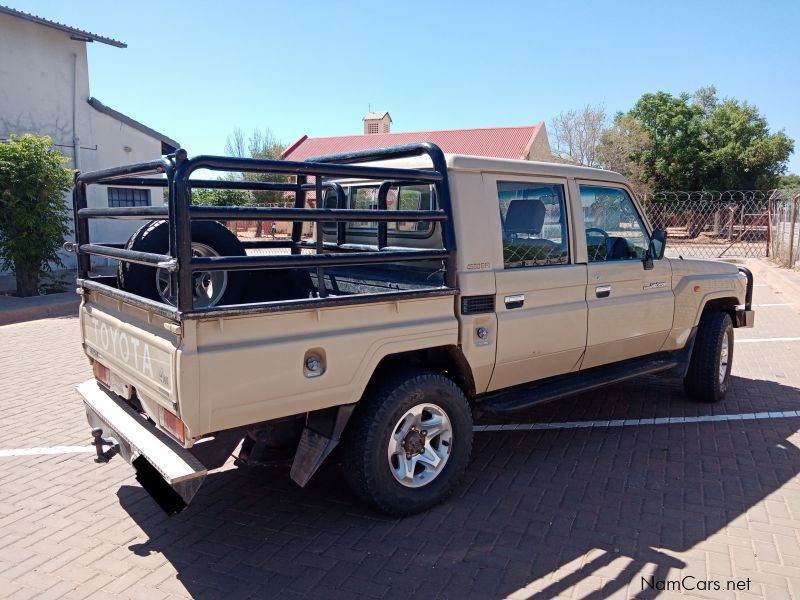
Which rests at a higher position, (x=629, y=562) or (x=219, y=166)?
(x=219, y=166)

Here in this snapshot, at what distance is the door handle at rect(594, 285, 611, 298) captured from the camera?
183 inches

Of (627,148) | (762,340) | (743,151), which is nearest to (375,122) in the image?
(627,148)

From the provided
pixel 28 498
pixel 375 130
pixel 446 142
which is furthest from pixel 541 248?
pixel 375 130

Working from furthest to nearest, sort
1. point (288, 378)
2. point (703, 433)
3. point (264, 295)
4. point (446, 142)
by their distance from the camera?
point (446, 142) < point (703, 433) < point (264, 295) < point (288, 378)

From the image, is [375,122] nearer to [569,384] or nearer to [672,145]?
[672,145]

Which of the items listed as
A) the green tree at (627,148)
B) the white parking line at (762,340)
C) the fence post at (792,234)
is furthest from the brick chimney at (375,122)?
the white parking line at (762,340)

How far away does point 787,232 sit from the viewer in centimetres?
1678

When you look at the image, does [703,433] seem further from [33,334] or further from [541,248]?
[33,334]

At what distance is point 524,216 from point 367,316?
148 cm

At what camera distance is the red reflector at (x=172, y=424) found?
302 centimetres

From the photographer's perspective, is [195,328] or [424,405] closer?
[195,328]

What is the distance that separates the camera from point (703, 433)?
16.8 ft

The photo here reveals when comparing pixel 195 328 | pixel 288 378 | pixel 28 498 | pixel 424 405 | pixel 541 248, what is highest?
pixel 541 248

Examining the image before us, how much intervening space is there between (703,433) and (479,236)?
8.98 feet
